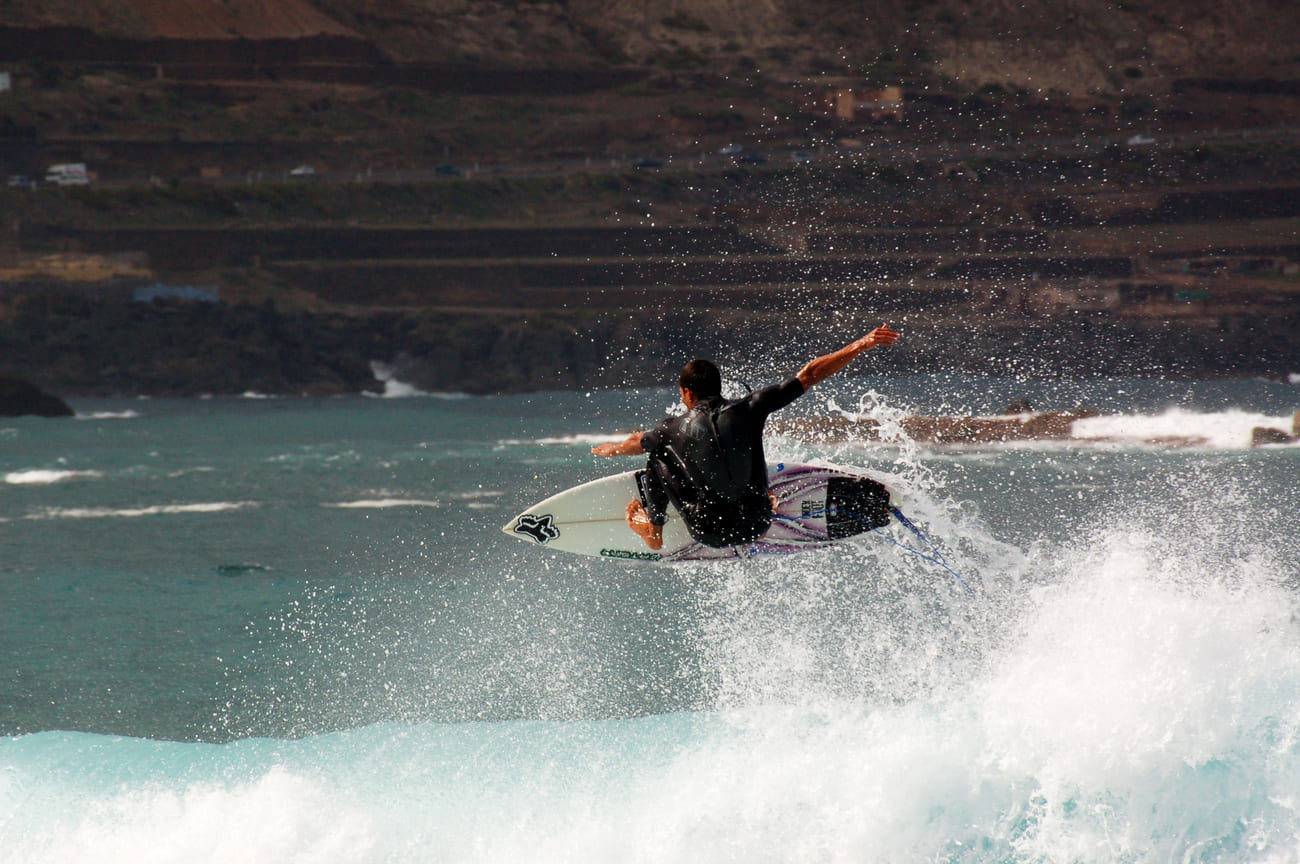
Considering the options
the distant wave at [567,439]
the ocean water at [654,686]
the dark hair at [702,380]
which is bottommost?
the distant wave at [567,439]

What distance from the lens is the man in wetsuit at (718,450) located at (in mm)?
8070

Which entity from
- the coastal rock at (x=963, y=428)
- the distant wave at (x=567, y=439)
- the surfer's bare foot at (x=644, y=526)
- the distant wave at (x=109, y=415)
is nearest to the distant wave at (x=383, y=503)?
the distant wave at (x=567, y=439)

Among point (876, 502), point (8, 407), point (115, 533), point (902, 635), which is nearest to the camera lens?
point (876, 502)

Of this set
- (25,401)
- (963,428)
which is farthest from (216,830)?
(25,401)

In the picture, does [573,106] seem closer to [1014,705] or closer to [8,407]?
[8,407]

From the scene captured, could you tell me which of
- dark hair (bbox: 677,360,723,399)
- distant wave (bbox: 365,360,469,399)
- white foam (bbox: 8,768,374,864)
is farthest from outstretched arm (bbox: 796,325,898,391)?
distant wave (bbox: 365,360,469,399)

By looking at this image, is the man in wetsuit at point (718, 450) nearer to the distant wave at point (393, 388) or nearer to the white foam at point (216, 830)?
the white foam at point (216, 830)

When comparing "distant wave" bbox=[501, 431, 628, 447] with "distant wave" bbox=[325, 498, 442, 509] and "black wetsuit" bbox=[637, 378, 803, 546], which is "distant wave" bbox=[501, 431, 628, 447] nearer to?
"distant wave" bbox=[325, 498, 442, 509]

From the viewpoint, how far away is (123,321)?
77.6 metres

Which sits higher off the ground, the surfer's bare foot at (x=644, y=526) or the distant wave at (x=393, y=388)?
the surfer's bare foot at (x=644, y=526)

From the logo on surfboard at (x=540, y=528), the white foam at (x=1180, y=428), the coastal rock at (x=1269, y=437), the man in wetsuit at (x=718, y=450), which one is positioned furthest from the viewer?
the white foam at (x=1180, y=428)

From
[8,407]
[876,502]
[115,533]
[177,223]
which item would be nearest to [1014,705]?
[876,502]

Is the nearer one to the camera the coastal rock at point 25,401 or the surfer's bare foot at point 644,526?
the surfer's bare foot at point 644,526

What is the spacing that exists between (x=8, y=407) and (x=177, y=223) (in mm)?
21496
